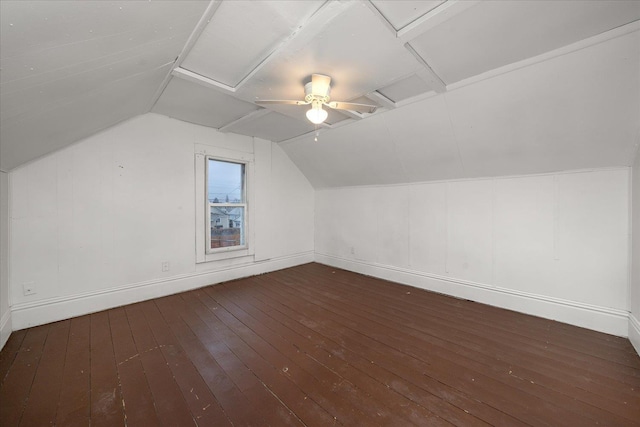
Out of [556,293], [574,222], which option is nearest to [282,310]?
[556,293]

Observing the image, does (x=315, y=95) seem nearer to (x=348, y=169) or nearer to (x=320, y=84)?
(x=320, y=84)

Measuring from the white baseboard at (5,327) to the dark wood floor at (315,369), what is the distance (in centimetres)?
7

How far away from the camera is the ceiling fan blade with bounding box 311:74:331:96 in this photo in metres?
2.03

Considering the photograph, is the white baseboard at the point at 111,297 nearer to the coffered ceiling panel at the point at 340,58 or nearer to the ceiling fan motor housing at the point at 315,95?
the coffered ceiling panel at the point at 340,58

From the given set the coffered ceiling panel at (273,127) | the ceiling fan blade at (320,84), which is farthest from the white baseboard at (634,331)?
the coffered ceiling panel at (273,127)

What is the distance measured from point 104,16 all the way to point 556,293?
4154 mm

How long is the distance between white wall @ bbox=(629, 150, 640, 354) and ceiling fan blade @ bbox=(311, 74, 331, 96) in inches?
106

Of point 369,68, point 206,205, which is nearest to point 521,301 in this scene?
point 369,68

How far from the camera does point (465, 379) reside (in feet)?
5.63

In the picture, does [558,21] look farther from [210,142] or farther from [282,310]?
[210,142]

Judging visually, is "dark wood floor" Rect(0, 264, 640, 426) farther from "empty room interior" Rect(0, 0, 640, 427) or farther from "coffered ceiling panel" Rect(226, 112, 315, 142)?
"coffered ceiling panel" Rect(226, 112, 315, 142)

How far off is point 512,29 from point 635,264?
7.52ft

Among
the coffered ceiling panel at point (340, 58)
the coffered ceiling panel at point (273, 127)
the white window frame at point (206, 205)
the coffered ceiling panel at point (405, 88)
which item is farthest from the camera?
the white window frame at point (206, 205)

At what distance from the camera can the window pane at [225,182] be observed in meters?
3.78
